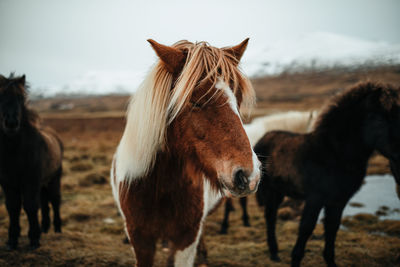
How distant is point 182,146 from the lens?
1.67 meters

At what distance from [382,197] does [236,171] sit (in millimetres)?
7214

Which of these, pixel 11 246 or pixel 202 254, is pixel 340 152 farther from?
pixel 11 246

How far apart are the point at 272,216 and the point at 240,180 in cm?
343

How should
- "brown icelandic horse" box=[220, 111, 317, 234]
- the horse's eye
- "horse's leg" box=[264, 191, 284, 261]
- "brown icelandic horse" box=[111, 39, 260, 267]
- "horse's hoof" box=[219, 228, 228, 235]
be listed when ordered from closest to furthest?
"brown icelandic horse" box=[111, 39, 260, 267] → the horse's eye → "horse's leg" box=[264, 191, 284, 261] → "horse's hoof" box=[219, 228, 228, 235] → "brown icelandic horse" box=[220, 111, 317, 234]

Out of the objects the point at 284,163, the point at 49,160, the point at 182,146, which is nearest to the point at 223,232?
the point at 284,163

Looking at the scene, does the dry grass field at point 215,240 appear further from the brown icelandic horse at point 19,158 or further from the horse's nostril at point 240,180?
the horse's nostril at point 240,180

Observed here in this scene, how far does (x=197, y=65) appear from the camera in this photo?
1572mm

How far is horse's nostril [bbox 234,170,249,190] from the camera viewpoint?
129 centimetres

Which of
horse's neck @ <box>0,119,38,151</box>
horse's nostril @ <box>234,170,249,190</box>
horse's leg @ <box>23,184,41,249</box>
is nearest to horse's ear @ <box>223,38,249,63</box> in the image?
horse's nostril @ <box>234,170,249,190</box>

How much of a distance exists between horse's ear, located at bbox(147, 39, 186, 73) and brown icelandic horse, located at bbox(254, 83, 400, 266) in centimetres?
202

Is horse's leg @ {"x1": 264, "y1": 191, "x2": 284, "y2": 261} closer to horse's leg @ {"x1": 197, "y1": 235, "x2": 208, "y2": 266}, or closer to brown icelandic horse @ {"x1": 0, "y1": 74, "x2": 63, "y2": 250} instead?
horse's leg @ {"x1": 197, "y1": 235, "x2": 208, "y2": 266}

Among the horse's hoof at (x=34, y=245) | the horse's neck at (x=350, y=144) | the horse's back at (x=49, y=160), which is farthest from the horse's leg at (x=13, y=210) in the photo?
the horse's neck at (x=350, y=144)

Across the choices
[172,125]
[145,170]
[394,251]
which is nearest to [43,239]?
[145,170]

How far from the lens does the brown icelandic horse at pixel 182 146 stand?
1421mm
